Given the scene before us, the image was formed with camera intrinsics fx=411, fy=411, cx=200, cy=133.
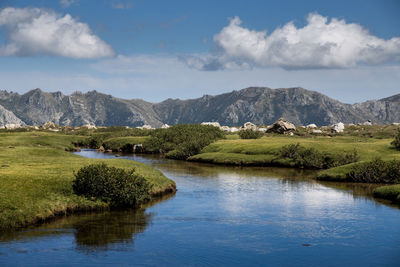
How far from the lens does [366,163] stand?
6488 centimetres

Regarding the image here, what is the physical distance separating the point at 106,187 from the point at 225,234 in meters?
14.5

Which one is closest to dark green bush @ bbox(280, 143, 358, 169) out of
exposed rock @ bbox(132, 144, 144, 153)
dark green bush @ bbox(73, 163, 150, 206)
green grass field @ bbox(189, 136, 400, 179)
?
green grass field @ bbox(189, 136, 400, 179)

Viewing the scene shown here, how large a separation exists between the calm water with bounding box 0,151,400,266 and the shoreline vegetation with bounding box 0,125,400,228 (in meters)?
2.44

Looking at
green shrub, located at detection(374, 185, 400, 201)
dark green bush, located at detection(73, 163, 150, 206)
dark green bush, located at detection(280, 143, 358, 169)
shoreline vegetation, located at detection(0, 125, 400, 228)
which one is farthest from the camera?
dark green bush, located at detection(280, 143, 358, 169)

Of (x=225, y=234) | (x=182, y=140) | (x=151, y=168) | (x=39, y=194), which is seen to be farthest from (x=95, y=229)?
(x=182, y=140)

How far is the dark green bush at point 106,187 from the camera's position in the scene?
4172 cm

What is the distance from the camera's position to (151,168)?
205 ft

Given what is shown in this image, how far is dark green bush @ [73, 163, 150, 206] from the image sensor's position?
4172cm

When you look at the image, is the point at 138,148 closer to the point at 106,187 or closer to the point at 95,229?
the point at 106,187

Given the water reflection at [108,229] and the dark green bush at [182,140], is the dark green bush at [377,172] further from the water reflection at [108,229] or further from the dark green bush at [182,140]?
the dark green bush at [182,140]

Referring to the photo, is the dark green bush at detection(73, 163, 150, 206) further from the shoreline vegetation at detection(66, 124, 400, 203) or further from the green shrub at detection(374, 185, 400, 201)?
the shoreline vegetation at detection(66, 124, 400, 203)

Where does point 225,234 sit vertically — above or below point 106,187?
below

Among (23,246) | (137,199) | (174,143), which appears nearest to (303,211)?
(137,199)

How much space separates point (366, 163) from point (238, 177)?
20.4 m
